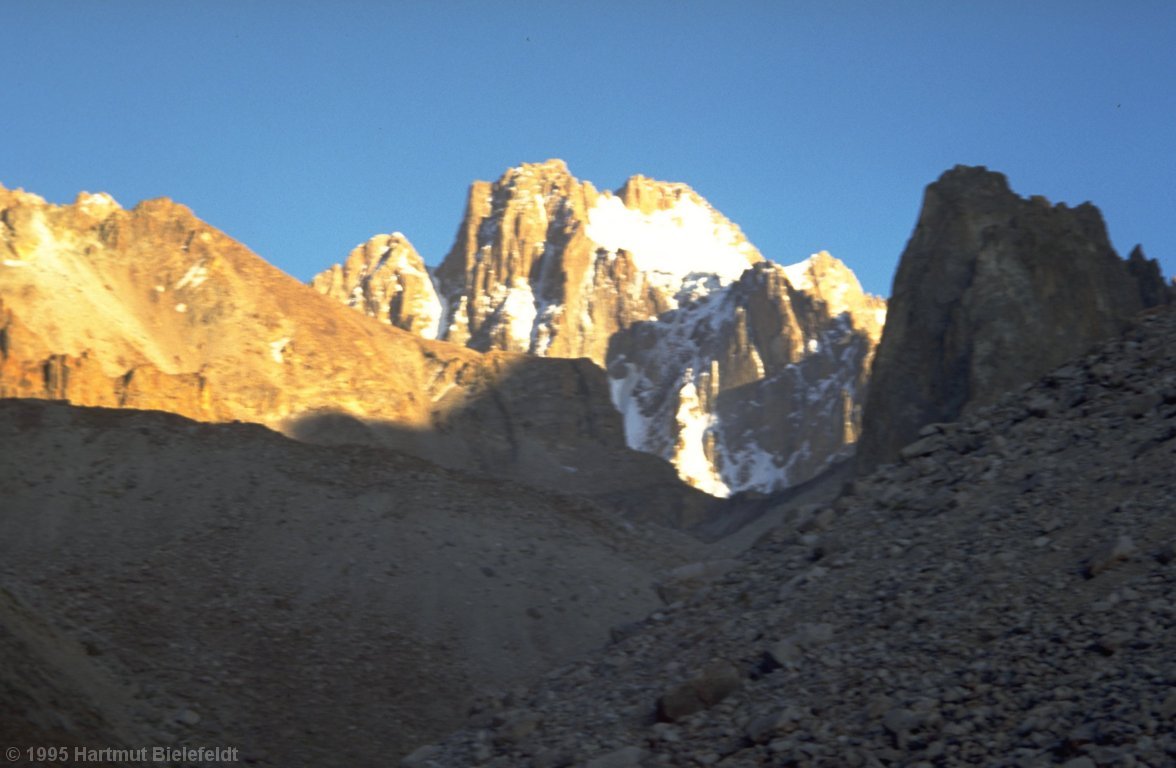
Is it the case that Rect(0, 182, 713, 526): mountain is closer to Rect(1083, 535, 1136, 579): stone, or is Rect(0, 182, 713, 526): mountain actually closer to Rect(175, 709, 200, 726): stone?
Rect(175, 709, 200, 726): stone

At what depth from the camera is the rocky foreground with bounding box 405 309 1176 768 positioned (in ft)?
31.5

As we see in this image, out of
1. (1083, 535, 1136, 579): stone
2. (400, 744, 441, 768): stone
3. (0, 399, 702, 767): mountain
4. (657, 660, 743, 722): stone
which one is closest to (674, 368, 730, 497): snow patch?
(0, 399, 702, 767): mountain

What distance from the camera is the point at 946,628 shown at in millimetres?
10992

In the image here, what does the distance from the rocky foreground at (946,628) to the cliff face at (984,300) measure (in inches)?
1749

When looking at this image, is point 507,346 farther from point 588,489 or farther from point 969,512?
point 969,512

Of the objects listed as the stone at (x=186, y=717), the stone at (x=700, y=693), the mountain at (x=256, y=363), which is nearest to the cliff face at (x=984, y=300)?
the mountain at (x=256, y=363)

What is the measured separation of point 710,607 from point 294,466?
21.4m

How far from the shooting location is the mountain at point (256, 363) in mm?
87188

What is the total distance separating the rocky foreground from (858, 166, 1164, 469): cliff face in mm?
44434

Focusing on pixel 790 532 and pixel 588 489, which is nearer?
pixel 790 532

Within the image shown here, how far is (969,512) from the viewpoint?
13.0 metres

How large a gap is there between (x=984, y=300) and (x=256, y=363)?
54843 mm

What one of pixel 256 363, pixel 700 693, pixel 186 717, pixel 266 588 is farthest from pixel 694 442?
pixel 700 693

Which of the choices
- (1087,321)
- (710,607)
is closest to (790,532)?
(710,607)
